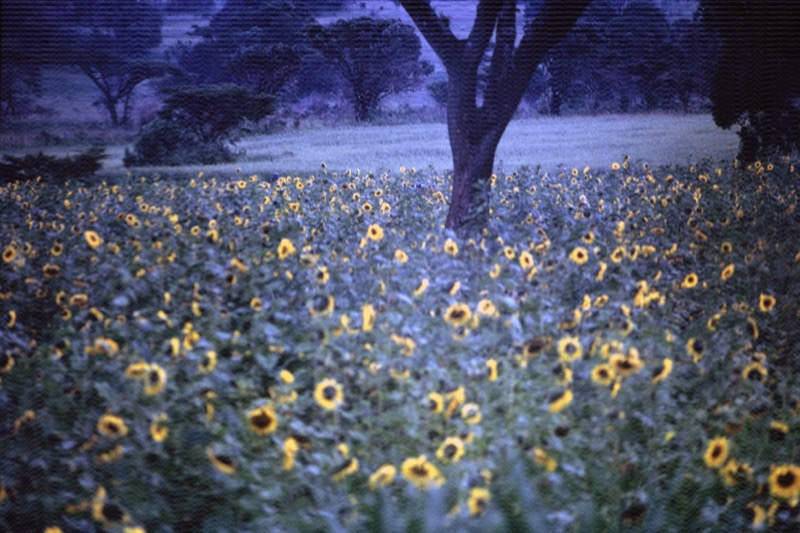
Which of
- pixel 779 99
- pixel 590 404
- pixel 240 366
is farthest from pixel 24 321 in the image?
pixel 779 99

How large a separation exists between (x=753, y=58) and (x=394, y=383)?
8.64ft

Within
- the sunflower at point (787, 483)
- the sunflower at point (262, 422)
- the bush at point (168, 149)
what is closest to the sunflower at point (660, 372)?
the sunflower at point (787, 483)

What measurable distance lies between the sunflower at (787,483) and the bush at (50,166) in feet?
10.9

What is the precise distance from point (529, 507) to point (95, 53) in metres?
2.88

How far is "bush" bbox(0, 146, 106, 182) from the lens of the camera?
332 centimetres

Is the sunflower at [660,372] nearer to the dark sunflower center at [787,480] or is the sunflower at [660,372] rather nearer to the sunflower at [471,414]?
the dark sunflower center at [787,480]

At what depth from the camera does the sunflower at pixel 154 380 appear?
4.90ft

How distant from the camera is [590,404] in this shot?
70.0 inches

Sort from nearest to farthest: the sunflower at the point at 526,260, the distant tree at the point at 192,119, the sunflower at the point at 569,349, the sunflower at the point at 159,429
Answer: the sunflower at the point at 159,429, the sunflower at the point at 569,349, the sunflower at the point at 526,260, the distant tree at the point at 192,119

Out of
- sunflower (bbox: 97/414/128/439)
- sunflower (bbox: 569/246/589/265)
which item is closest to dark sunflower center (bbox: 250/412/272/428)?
sunflower (bbox: 97/414/128/439)

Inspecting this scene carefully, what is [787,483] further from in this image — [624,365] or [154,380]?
[154,380]

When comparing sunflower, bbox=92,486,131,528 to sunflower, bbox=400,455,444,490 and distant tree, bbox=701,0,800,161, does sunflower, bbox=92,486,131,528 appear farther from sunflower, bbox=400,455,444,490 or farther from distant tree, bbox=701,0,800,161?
distant tree, bbox=701,0,800,161

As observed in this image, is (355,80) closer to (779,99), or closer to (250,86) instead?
(250,86)

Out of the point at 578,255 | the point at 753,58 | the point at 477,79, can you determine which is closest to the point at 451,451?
the point at 578,255
